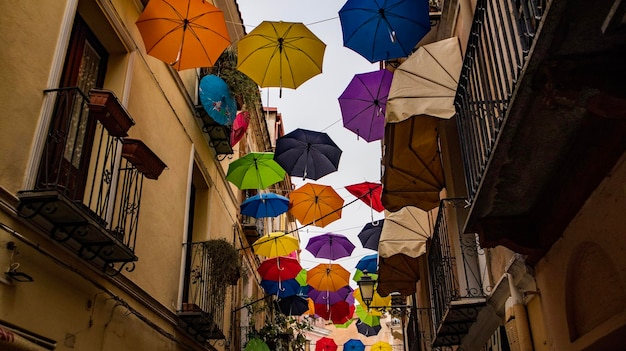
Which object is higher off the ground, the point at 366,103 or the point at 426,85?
the point at 366,103

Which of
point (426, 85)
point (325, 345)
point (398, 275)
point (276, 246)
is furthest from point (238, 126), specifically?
point (325, 345)

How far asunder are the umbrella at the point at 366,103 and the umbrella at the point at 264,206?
3.78 m

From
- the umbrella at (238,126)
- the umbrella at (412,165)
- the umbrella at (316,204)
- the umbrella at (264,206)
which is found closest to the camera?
the umbrella at (412,165)

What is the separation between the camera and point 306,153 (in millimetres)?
13125

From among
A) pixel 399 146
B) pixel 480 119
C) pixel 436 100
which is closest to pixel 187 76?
pixel 399 146

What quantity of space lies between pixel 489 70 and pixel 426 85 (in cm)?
153

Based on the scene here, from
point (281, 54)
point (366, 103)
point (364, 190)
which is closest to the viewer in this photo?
point (281, 54)

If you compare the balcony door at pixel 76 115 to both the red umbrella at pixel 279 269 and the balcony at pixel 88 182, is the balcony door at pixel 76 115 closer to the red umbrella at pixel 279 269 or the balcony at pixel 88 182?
the balcony at pixel 88 182

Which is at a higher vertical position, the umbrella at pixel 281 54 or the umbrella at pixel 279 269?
the umbrella at pixel 281 54

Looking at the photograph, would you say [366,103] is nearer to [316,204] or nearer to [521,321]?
[316,204]

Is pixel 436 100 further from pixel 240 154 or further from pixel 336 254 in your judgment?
pixel 336 254

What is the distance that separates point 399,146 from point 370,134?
12.6 ft

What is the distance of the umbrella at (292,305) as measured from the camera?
2014cm

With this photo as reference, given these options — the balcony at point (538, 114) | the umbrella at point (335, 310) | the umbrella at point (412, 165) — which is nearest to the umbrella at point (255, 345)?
the umbrella at point (335, 310)
